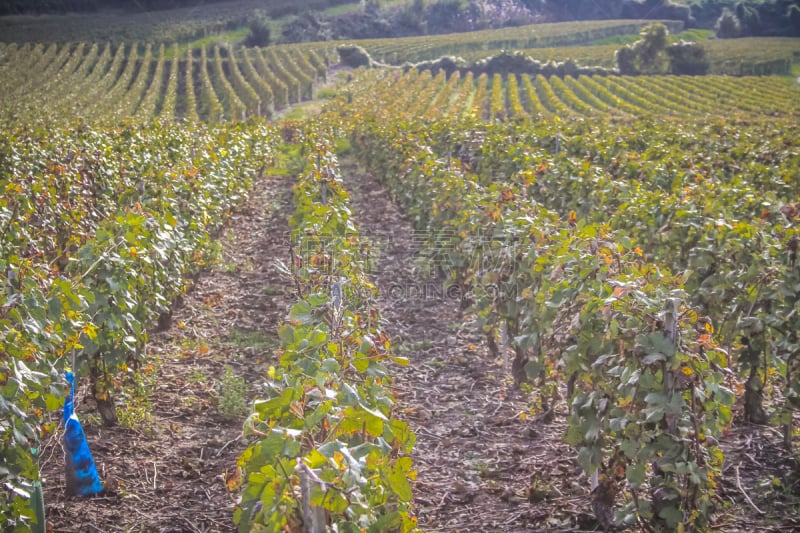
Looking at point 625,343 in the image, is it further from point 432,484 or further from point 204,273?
point 204,273

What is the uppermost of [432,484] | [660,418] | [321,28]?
[321,28]

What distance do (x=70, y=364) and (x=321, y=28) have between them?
66.9m

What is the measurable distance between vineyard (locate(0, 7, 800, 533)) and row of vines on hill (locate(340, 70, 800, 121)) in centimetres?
2162

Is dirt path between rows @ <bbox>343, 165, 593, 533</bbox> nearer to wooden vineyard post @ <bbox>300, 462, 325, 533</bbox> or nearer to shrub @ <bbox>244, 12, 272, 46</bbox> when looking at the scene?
wooden vineyard post @ <bbox>300, 462, 325, 533</bbox>

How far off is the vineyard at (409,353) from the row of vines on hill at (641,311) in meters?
0.02

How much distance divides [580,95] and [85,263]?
129 ft

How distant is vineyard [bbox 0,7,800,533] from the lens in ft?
11.0

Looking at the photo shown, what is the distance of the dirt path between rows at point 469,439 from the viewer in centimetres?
435

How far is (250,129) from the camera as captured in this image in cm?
1691

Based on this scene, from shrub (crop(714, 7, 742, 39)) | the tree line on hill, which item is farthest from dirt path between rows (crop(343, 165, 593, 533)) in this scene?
shrub (crop(714, 7, 742, 39))

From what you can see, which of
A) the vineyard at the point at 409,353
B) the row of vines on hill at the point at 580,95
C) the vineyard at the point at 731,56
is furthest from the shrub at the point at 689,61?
the vineyard at the point at 409,353

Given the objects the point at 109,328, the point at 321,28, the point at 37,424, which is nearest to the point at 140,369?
the point at 109,328

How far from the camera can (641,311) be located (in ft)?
12.2

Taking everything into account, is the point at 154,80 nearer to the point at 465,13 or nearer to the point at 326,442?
the point at 465,13
